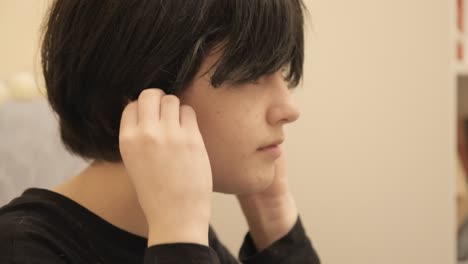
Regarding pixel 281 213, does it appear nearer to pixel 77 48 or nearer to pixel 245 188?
pixel 245 188

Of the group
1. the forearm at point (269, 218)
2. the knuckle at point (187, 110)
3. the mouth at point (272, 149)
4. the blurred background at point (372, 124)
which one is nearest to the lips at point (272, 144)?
the mouth at point (272, 149)

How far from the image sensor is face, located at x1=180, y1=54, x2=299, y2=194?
0.65 meters

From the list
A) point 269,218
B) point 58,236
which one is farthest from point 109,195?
point 269,218

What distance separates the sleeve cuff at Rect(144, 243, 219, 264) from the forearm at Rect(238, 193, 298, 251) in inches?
15.6

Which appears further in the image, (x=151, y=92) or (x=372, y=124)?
(x=372, y=124)

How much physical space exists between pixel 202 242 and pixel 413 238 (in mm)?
841

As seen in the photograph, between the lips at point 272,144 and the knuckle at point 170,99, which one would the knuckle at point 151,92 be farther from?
the lips at point 272,144

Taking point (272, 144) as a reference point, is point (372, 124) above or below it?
below

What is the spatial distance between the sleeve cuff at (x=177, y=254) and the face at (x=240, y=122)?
0.15 metres

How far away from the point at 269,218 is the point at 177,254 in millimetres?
422

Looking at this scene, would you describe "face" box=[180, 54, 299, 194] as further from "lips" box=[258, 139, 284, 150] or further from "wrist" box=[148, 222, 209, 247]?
"wrist" box=[148, 222, 209, 247]

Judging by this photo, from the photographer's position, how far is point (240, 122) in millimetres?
661

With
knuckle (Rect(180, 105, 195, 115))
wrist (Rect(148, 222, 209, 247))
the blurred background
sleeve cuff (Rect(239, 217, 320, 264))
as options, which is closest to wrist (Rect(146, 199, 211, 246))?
wrist (Rect(148, 222, 209, 247))

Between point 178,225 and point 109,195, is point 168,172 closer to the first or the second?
A: point 178,225
